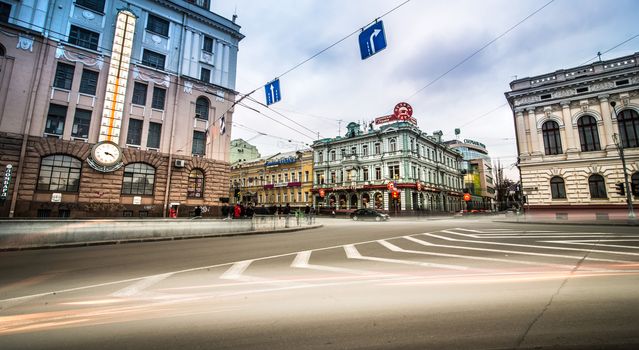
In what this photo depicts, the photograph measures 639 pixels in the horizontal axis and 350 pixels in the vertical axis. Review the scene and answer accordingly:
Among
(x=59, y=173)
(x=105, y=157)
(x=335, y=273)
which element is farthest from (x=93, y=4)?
(x=335, y=273)

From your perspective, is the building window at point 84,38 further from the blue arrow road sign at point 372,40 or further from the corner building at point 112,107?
the blue arrow road sign at point 372,40

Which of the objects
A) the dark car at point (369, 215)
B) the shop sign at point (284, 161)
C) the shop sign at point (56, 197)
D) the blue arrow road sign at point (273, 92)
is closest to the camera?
the blue arrow road sign at point (273, 92)

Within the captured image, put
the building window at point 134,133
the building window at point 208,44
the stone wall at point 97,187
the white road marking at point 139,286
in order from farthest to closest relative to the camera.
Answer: the building window at point 208,44 < the building window at point 134,133 < the stone wall at point 97,187 < the white road marking at point 139,286

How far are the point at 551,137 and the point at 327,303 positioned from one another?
31464 millimetres

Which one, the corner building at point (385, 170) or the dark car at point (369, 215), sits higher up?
the corner building at point (385, 170)

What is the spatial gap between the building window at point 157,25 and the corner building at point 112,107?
0.08 meters

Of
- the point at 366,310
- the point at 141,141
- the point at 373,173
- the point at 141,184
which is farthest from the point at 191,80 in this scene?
the point at 373,173

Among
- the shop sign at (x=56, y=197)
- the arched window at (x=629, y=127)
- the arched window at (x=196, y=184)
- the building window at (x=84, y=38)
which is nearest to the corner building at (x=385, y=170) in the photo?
the arched window at (x=629, y=127)

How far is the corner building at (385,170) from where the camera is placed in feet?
128

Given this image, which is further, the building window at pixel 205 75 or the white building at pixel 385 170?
the white building at pixel 385 170

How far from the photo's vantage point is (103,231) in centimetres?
1124

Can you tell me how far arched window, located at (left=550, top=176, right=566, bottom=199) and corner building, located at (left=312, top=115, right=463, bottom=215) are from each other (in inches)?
587

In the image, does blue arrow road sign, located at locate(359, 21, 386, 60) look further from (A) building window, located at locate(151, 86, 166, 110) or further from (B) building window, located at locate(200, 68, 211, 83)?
(B) building window, located at locate(200, 68, 211, 83)

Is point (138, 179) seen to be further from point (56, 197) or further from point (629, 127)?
point (629, 127)
